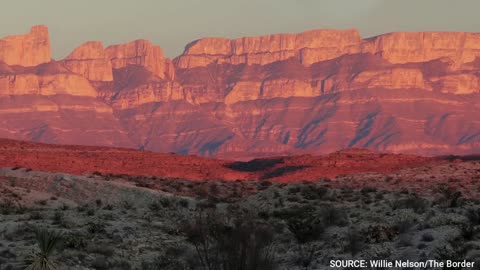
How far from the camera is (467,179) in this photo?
197ft

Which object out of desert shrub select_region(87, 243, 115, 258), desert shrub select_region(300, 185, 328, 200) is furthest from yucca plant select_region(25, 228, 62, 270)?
desert shrub select_region(300, 185, 328, 200)

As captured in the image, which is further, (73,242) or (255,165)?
(255,165)

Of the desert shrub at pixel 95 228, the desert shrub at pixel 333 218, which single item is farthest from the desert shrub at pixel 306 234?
the desert shrub at pixel 95 228

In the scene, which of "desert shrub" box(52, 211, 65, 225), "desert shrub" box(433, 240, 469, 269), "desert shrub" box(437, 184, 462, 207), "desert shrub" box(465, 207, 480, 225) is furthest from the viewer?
"desert shrub" box(437, 184, 462, 207)

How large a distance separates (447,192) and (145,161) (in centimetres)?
5216

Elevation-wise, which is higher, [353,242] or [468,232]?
[468,232]

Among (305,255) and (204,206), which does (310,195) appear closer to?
(204,206)

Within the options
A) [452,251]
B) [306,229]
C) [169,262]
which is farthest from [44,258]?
[452,251]

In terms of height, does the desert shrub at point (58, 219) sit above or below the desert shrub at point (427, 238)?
below

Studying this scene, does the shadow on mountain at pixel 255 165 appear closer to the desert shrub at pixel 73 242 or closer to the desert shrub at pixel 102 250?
the desert shrub at pixel 73 242

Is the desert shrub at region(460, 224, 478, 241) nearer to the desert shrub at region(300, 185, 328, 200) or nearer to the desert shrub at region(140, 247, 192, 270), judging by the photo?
the desert shrub at region(140, 247, 192, 270)

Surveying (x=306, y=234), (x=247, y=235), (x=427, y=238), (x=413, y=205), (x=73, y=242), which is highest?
(x=247, y=235)

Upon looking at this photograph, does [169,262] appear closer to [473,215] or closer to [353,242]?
[353,242]

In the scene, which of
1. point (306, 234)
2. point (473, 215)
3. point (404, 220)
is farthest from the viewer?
point (404, 220)
